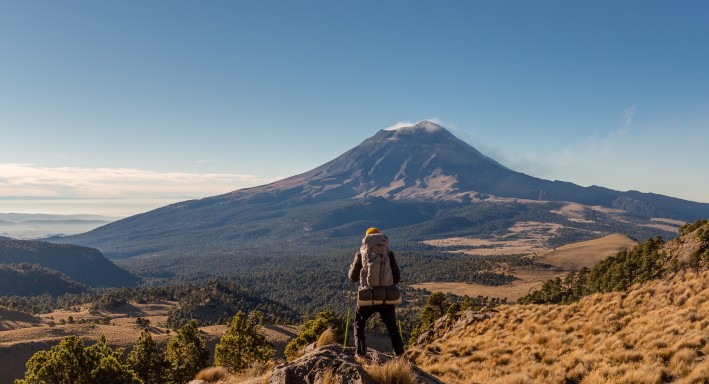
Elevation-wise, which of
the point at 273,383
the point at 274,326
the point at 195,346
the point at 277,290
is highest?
the point at 273,383

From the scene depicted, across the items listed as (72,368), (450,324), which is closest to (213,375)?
(72,368)

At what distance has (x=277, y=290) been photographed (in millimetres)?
185500

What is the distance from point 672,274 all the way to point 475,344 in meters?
12.3

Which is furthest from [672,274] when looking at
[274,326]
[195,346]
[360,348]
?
[274,326]

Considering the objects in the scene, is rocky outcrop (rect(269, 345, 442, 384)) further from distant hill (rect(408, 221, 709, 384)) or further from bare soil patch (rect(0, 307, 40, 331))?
bare soil patch (rect(0, 307, 40, 331))

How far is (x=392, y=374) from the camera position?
8.09 meters

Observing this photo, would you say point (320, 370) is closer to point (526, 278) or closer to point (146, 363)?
point (146, 363)

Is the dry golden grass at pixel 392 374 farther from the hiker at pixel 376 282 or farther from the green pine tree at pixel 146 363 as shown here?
the green pine tree at pixel 146 363

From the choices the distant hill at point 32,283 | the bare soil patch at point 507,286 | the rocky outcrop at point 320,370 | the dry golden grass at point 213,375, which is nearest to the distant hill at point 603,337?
the rocky outcrop at point 320,370

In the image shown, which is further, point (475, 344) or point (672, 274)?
point (672, 274)

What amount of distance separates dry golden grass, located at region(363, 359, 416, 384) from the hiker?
142 centimetres

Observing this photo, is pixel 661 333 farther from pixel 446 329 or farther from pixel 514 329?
pixel 446 329

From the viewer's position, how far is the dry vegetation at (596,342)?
470 inches

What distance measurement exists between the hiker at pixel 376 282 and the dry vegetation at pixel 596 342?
3.86 meters
